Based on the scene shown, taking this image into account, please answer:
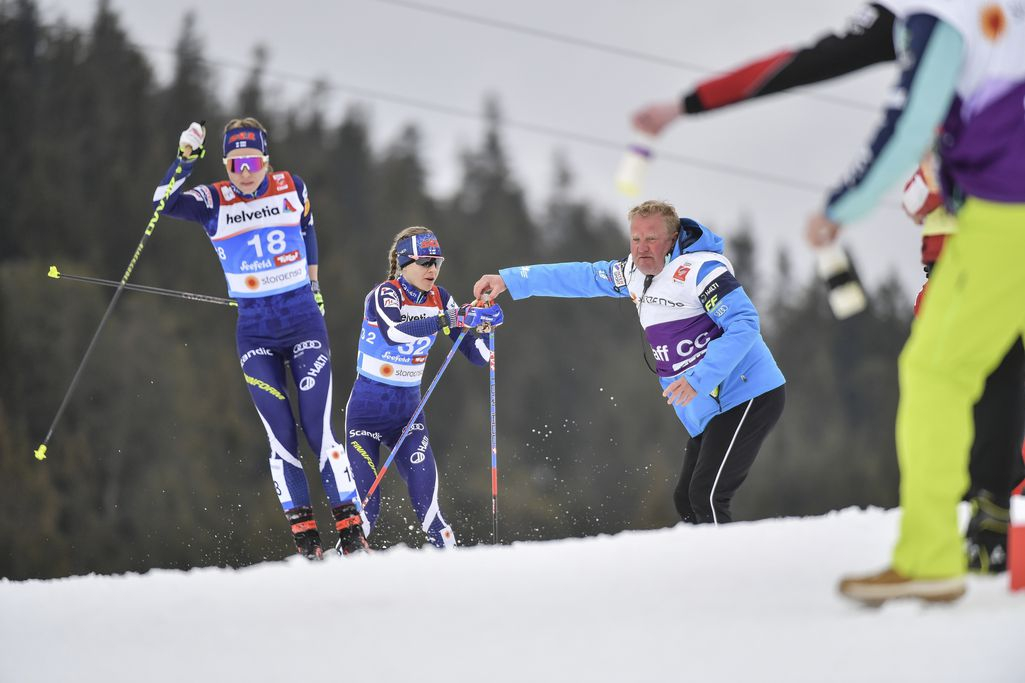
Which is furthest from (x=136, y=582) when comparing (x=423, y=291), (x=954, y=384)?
(x=954, y=384)

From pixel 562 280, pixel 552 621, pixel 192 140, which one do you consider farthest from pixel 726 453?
pixel 192 140

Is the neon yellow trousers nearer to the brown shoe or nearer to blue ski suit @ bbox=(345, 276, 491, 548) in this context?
the brown shoe

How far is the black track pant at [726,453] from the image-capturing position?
5.27 meters

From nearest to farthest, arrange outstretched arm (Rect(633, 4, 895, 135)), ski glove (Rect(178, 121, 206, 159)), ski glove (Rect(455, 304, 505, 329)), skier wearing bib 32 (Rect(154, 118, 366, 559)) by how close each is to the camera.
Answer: outstretched arm (Rect(633, 4, 895, 135)), skier wearing bib 32 (Rect(154, 118, 366, 559)), ski glove (Rect(178, 121, 206, 159)), ski glove (Rect(455, 304, 505, 329))

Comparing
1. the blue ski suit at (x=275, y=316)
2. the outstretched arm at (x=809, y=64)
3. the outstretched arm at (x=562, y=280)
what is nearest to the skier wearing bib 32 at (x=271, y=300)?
the blue ski suit at (x=275, y=316)

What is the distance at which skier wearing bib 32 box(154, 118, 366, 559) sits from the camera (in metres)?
5.61

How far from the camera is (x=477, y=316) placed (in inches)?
246

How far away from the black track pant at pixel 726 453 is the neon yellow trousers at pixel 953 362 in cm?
247

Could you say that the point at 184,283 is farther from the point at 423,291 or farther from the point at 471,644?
the point at 471,644

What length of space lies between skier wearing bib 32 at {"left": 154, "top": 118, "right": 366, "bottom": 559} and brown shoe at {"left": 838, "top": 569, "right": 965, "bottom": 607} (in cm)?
326

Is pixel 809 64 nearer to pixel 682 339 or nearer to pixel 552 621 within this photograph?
pixel 552 621

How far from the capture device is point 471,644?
8.93 ft

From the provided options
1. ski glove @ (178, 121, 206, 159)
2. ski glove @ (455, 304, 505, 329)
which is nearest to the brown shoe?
ski glove @ (455, 304, 505, 329)

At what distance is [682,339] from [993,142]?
2.67 m
